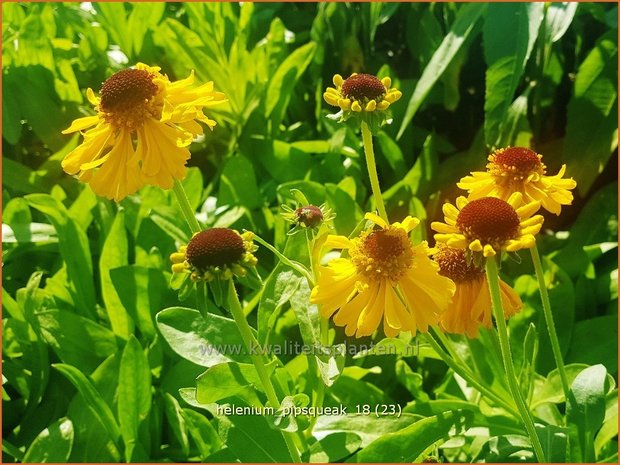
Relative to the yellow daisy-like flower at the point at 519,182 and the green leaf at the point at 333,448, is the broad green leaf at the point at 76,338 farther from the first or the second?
the yellow daisy-like flower at the point at 519,182

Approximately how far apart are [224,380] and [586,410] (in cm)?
40

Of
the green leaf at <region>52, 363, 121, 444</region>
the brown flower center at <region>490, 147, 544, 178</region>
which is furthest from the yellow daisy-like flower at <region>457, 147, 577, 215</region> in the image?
the green leaf at <region>52, 363, 121, 444</region>

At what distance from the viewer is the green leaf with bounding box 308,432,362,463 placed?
84cm

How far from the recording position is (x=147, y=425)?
963 millimetres

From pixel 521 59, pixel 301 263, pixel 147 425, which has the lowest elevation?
pixel 147 425

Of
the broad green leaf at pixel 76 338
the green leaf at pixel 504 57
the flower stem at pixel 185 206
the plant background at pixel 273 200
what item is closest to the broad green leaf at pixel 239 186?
the plant background at pixel 273 200

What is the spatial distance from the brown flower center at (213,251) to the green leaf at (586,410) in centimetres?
42

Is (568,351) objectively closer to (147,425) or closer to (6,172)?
(147,425)

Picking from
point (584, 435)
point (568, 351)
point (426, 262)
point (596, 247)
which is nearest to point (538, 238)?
point (596, 247)

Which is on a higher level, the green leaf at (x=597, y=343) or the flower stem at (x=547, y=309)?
the flower stem at (x=547, y=309)

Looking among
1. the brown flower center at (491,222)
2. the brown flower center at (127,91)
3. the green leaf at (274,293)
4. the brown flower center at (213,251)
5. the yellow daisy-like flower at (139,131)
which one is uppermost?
the brown flower center at (127,91)

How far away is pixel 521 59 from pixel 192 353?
30.6 inches

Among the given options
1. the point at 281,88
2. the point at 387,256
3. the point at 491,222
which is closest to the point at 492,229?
the point at 491,222

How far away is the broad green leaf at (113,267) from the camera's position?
107cm
